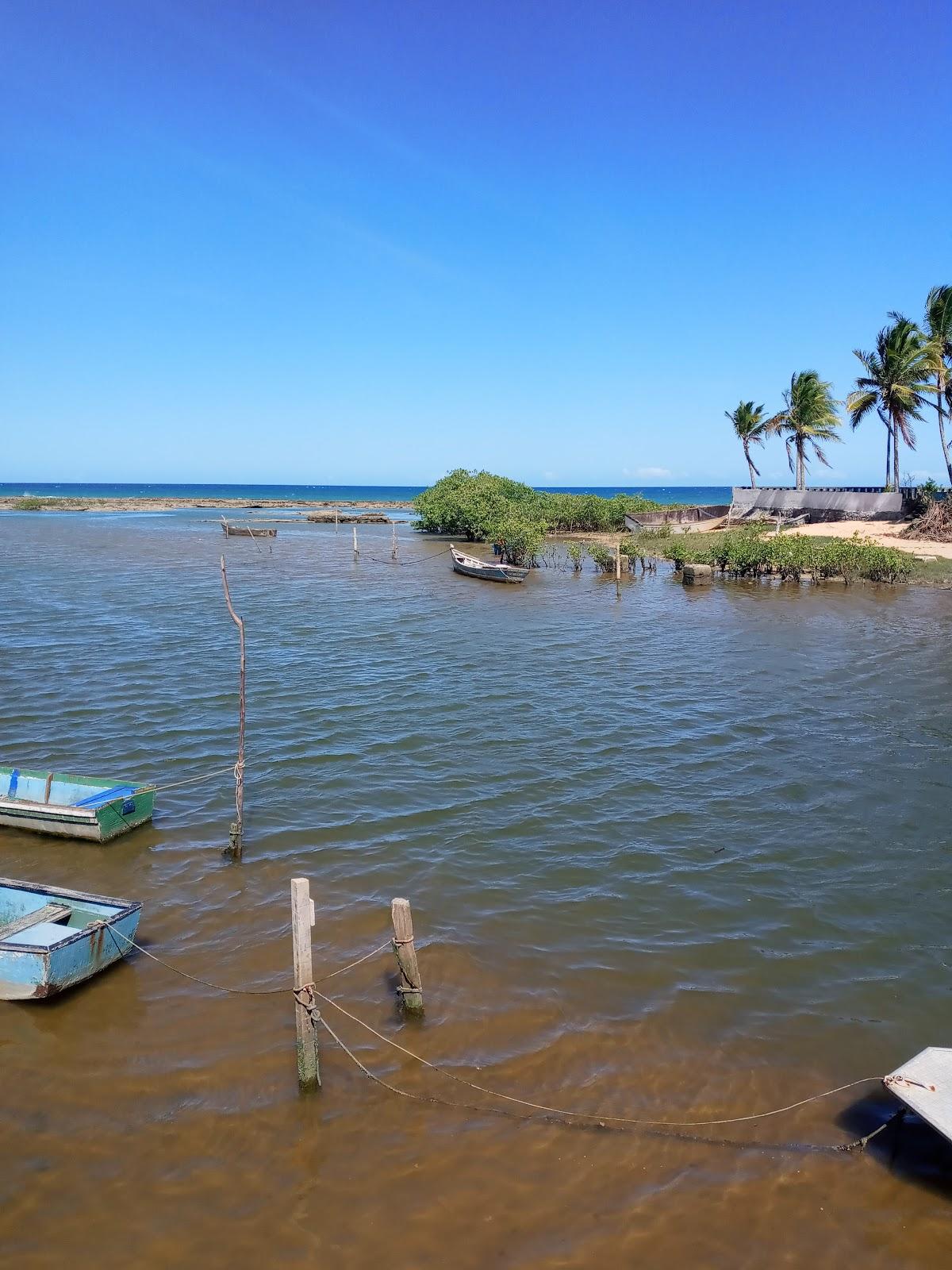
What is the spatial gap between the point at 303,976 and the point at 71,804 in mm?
6566

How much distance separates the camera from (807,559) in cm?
3544

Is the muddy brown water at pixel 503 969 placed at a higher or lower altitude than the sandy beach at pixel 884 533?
lower

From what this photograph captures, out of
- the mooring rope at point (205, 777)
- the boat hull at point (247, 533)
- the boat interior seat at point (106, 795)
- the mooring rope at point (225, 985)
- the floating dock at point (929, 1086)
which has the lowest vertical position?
the mooring rope at point (225, 985)

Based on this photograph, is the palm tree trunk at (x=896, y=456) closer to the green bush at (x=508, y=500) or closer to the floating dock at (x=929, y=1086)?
the green bush at (x=508, y=500)

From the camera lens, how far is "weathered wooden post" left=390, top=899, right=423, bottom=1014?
7119mm

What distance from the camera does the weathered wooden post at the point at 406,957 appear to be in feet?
23.4

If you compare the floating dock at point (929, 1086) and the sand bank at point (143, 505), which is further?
the sand bank at point (143, 505)

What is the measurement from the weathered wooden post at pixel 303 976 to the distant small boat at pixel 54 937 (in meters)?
2.79

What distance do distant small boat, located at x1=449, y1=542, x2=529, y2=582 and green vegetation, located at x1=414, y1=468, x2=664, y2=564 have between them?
10855 mm

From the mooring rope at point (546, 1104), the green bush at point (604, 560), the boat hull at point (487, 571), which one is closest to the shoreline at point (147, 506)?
the green bush at point (604, 560)

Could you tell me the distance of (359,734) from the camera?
1574cm

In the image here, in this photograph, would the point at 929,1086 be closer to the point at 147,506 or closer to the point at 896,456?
the point at 896,456

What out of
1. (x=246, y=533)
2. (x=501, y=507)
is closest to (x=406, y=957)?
(x=501, y=507)

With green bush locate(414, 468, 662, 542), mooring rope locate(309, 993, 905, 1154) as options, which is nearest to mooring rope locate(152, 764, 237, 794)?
mooring rope locate(309, 993, 905, 1154)
